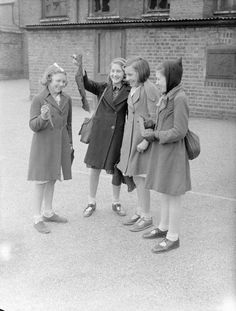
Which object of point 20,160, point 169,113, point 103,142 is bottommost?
point 20,160

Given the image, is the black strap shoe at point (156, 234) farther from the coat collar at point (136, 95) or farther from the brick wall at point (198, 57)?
the brick wall at point (198, 57)

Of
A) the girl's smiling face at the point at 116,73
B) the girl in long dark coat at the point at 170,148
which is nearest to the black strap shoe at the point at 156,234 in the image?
the girl in long dark coat at the point at 170,148

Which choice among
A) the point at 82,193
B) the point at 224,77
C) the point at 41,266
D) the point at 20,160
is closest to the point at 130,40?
the point at 224,77

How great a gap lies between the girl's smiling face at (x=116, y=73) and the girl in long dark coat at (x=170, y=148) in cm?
67

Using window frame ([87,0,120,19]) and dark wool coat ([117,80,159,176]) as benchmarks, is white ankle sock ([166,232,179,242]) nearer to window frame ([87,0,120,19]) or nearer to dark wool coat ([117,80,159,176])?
dark wool coat ([117,80,159,176])

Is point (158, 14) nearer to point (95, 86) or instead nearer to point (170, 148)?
point (95, 86)

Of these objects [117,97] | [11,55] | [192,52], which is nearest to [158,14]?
[192,52]

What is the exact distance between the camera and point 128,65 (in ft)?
13.6

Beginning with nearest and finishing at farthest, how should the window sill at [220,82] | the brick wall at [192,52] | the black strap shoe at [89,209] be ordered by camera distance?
the black strap shoe at [89,209] < the window sill at [220,82] < the brick wall at [192,52]

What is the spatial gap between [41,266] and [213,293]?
137 centimetres

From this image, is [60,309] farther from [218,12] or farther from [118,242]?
[218,12]

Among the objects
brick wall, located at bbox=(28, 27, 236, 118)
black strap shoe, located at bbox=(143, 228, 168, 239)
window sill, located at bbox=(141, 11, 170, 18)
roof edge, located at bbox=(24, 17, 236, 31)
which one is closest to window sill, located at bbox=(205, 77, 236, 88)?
brick wall, located at bbox=(28, 27, 236, 118)

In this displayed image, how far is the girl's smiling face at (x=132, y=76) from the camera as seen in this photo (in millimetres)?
4125

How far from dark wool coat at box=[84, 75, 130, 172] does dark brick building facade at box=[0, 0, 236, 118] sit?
7.43 meters
